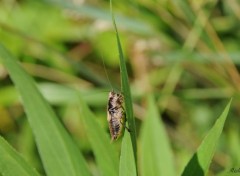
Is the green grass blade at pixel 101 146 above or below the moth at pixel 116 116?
below

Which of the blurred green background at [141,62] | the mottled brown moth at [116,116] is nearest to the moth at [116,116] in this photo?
the mottled brown moth at [116,116]

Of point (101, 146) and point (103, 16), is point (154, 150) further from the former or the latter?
point (103, 16)

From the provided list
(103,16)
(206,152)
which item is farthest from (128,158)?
(103,16)

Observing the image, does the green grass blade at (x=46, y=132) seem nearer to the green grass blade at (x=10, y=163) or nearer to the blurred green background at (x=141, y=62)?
the green grass blade at (x=10, y=163)

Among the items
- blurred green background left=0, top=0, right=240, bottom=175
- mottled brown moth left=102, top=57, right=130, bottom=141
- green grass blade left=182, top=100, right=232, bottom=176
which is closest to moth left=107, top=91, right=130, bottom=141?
mottled brown moth left=102, top=57, right=130, bottom=141

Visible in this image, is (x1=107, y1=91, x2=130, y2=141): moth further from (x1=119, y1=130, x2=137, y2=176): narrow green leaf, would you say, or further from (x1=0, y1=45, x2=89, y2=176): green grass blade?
(x1=119, y1=130, x2=137, y2=176): narrow green leaf
